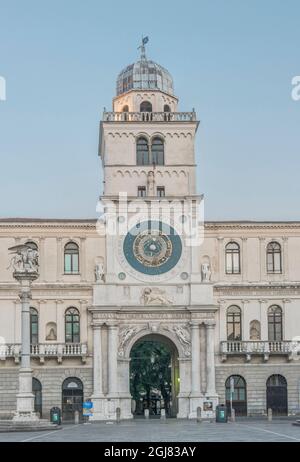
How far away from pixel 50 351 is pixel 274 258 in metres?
16.1

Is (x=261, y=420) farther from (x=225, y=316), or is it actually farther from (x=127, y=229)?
(x=127, y=229)

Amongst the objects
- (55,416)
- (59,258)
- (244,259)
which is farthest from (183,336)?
(55,416)

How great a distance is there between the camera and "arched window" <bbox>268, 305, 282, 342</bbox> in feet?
216

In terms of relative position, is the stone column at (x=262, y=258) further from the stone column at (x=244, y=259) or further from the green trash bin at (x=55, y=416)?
the green trash bin at (x=55, y=416)

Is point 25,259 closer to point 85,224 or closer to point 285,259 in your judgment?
point 85,224

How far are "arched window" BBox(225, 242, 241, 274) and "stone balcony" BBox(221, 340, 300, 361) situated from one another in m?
4.91

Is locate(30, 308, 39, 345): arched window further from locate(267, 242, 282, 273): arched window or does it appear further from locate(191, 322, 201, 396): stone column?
locate(267, 242, 282, 273): arched window

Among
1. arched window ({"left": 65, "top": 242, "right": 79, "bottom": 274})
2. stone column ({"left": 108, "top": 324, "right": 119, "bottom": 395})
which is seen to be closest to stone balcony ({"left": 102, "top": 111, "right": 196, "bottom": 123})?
arched window ({"left": 65, "top": 242, "right": 79, "bottom": 274})

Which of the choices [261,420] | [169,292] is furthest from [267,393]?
[169,292]

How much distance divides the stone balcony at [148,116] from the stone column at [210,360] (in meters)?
14.2

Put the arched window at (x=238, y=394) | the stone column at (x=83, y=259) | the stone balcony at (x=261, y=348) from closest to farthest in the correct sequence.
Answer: the arched window at (x=238, y=394) → the stone balcony at (x=261, y=348) → the stone column at (x=83, y=259)

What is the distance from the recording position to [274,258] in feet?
219

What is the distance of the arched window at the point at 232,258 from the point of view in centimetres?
6631

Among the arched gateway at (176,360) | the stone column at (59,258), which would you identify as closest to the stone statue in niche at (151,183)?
the stone column at (59,258)
